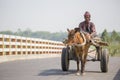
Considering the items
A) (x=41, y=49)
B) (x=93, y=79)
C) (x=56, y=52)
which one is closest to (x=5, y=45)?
(x=41, y=49)

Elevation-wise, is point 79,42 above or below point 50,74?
above

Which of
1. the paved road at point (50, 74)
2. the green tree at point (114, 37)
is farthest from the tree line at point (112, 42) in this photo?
the paved road at point (50, 74)

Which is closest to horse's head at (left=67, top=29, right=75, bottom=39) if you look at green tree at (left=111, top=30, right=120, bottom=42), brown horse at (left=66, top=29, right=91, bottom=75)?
brown horse at (left=66, top=29, right=91, bottom=75)

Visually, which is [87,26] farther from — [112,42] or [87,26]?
[112,42]

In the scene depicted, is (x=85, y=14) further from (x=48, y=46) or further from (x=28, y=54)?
(x=48, y=46)

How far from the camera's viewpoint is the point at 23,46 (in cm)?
2558

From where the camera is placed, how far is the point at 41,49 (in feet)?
101

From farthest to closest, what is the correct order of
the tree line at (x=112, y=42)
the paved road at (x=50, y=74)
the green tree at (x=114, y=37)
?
the green tree at (x=114, y=37), the tree line at (x=112, y=42), the paved road at (x=50, y=74)

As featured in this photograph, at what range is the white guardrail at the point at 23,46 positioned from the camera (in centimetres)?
2110

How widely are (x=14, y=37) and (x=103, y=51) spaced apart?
10746 mm

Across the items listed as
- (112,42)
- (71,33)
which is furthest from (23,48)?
(112,42)

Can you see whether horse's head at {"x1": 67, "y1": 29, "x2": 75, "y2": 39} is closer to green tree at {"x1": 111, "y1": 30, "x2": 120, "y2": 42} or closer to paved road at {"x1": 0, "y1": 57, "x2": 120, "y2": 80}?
paved road at {"x1": 0, "y1": 57, "x2": 120, "y2": 80}

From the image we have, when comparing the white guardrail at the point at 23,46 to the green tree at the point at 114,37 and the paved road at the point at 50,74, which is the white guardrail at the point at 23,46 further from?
the green tree at the point at 114,37

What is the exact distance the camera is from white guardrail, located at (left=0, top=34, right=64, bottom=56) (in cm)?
2110
